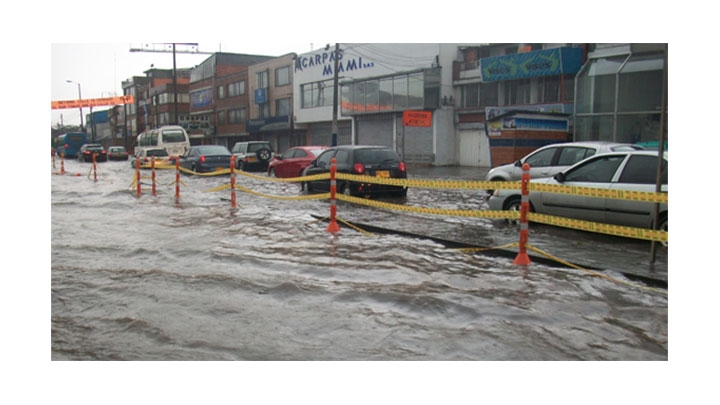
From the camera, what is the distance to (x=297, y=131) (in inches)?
1893

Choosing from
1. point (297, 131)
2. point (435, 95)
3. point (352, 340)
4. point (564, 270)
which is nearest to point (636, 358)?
point (352, 340)

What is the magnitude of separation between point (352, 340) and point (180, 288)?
2.47 meters

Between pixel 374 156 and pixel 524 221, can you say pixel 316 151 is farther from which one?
pixel 524 221

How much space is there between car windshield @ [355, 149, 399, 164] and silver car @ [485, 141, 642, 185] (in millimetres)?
2770

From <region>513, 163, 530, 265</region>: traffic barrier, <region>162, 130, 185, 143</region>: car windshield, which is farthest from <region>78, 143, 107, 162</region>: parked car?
<region>513, 163, 530, 265</region>: traffic barrier

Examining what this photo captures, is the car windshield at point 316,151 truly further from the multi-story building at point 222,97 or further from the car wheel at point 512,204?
the multi-story building at point 222,97

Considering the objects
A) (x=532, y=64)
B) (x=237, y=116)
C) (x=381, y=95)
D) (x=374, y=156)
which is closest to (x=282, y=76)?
(x=237, y=116)

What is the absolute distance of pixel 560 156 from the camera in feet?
40.0

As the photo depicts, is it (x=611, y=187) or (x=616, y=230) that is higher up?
(x=611, y=187)

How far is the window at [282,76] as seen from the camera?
48.6 metres

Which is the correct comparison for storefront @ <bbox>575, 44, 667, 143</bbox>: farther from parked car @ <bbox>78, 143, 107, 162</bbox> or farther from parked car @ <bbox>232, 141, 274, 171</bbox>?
parked car @ <bbox>78, 143, 107, 162</bbox>

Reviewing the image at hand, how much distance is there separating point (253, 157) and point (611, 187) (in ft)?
69.4

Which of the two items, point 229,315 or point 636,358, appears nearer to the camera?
point 636,358

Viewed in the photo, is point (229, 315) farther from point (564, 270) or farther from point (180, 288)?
point (564, 270)
